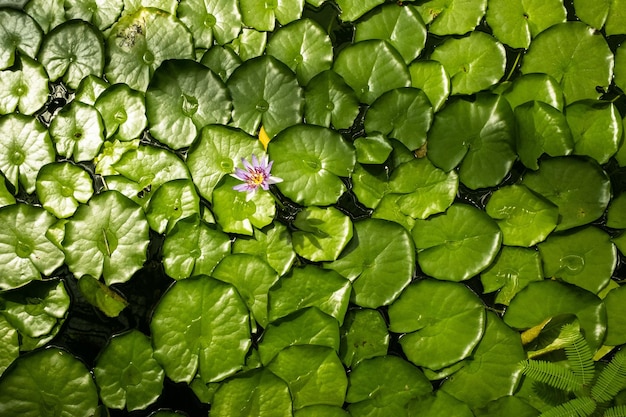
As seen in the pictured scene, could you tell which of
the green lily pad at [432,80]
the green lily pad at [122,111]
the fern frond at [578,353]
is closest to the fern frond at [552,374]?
the fern frond at [578,353]

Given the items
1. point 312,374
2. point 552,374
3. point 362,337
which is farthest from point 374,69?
point 552,374

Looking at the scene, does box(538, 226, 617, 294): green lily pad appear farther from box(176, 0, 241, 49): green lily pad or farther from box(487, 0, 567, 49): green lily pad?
box(176, 0, 241, 49): green lily pad

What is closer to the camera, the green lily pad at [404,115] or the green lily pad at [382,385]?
the green lily pad at [382,385]

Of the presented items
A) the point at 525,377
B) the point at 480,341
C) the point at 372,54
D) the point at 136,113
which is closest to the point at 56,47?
the point at 136,113

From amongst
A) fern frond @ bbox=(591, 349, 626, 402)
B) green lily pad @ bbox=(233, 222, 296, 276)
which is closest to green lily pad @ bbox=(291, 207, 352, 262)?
green lily pad @ bbox=(233, 222, 296, 276)

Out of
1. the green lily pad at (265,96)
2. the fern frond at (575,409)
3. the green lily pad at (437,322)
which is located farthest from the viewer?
the green lily pad at (265,96)

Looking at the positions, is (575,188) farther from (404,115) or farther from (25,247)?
(25,247)

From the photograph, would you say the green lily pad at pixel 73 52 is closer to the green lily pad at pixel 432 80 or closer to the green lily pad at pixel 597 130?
the green lily pad at pixel 432 80
